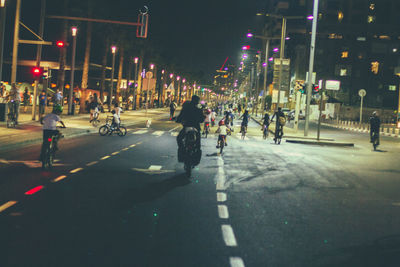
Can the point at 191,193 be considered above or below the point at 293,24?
below

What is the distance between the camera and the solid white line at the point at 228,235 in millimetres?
5938

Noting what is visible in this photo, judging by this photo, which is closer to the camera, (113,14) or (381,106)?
(113,14)

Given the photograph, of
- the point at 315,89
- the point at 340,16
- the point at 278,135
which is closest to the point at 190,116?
the point at 278,135

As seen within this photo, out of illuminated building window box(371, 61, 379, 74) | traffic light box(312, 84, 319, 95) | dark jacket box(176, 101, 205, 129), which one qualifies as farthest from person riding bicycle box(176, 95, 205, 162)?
illuminated building window box(371, 61, 379, 74)

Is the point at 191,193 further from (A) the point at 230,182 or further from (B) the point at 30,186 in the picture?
(B) the point at 30,186

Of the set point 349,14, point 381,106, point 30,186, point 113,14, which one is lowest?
point 30,186

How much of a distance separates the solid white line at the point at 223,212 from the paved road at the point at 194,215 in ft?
0.16

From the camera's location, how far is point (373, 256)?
557 cm

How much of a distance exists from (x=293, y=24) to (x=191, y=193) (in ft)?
410

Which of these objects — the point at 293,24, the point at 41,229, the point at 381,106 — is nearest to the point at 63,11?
the point at 41,229

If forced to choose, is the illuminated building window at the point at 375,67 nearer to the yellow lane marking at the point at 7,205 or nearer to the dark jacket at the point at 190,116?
the dark jacket at the point at 190,116

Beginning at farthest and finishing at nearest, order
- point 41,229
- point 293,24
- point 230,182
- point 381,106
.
Answer: point 293,24 → point 381,106 → point 230,182 → point 41,229

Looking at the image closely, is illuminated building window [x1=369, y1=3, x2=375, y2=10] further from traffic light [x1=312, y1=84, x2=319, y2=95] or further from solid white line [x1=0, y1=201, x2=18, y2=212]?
solid white line [x1=0, y1=201, x2=18, y2=212]

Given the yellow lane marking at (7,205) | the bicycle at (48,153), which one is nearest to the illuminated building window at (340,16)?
the bicycle at (48,153)
